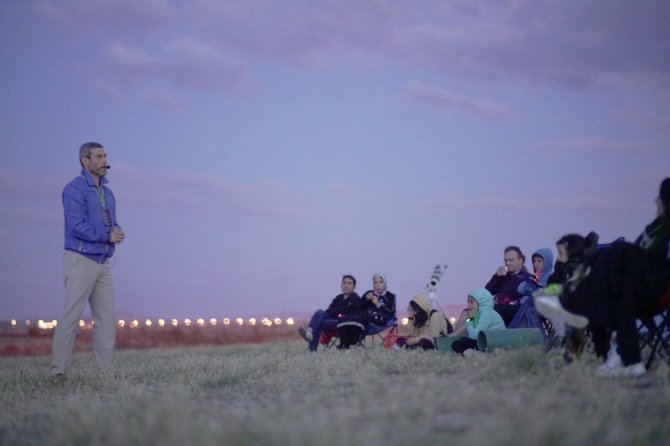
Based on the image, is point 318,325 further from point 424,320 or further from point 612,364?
point 612,364

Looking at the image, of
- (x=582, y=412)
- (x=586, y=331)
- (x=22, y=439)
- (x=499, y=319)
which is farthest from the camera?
(x=499, y=319)

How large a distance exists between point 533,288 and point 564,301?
15.0 ft

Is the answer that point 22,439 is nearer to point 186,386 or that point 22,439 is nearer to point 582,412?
point 186,386

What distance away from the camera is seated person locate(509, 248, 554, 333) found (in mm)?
9039

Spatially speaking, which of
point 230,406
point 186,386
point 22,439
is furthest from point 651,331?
point 22,439

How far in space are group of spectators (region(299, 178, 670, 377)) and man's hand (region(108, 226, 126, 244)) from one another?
373 cm

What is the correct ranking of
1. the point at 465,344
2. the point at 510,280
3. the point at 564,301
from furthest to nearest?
the point at 510,280, the point at 465,344, the point at 564,301

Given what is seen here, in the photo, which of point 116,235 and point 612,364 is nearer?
point 612,364

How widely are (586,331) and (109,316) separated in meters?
4.67

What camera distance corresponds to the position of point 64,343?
7.15 meters

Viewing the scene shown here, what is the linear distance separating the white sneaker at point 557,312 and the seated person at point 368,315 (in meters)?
6.75

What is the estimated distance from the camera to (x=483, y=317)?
8984 millimetres

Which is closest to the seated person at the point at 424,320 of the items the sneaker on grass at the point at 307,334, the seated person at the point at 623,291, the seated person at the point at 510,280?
the seated person at the point at 510,280

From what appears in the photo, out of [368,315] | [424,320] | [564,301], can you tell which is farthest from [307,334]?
[564,301]
